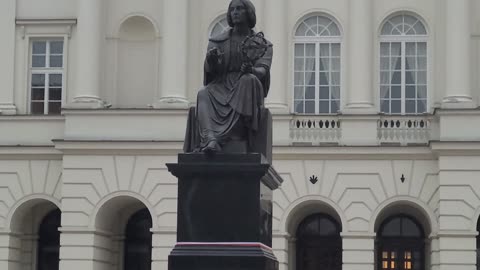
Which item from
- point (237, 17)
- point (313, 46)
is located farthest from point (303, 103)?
point (237, 17)

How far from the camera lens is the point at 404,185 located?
121ft

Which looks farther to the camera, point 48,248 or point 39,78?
point 48,248

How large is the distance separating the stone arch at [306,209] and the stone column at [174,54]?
4.49m

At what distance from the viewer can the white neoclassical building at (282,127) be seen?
36.9 meters

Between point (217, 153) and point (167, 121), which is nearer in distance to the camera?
point (217, 153)

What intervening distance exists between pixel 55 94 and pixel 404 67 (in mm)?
10899

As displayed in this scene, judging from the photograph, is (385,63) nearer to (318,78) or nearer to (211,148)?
(318,78)

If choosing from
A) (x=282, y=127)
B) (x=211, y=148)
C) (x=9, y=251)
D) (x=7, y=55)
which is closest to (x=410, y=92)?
(x=282, y=127)

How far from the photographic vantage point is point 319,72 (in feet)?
128

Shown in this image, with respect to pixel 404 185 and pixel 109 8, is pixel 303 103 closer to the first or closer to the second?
pixel 404 185

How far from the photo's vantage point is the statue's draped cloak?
14.2m

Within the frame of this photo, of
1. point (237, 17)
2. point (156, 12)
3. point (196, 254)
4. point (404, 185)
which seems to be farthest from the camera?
point (156, 12)

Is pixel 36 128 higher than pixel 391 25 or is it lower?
lower

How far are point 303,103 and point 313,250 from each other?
475 cm
